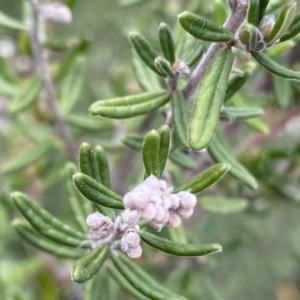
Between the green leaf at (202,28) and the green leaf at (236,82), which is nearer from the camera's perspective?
the green leaf at (202,28)

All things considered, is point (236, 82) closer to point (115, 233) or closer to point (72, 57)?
point (115, 233)

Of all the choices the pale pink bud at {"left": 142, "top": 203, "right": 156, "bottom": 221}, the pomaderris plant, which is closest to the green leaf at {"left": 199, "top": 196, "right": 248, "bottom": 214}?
the pomaderris plant

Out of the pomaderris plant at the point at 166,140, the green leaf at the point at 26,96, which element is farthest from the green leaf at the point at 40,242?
the green leaf at the point at 26,96

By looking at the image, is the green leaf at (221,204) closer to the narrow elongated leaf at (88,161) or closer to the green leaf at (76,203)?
the green leaf at (76,203)

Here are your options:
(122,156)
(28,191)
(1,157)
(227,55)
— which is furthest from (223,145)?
(1,157)

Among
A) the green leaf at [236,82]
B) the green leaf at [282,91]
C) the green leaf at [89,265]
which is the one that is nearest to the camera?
the green leaf at [89,265]

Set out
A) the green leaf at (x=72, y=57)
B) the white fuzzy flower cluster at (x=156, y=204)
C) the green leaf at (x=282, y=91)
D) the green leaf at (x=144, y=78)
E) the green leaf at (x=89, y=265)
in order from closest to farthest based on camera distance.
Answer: the white fuzzy flower cluster at (x=156, y=204)
the green leaf at (x=89, y=265)
the green leaf at (x=144, y=78)
the green leaf at (x=282, y=91)
the green leaf at (x=72, y=57)

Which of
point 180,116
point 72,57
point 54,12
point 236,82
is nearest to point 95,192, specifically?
point 180,116
